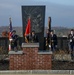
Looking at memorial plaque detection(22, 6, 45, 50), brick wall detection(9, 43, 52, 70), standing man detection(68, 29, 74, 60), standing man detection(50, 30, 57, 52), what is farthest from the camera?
standing man detection(50, 30, 57, 52)

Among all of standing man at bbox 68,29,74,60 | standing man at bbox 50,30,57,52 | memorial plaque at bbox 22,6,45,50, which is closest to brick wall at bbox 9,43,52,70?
memorial plaque at bbox 22,6,45,50

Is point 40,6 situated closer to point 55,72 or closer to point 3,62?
point 3,62

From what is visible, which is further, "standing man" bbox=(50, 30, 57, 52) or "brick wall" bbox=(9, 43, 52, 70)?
"standing man" bbox=(50, 30, 57, 52)

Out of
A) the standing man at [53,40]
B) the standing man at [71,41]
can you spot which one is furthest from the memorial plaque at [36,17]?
the standing man at [71,41]

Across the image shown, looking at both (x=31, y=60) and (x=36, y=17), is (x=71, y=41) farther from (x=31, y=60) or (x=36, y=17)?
(x=31, y=60)

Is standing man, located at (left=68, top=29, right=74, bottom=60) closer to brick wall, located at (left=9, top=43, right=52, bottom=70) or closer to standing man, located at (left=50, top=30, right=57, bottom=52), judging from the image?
standing man, located at (left=50, top=30, right=57, bottom=52)

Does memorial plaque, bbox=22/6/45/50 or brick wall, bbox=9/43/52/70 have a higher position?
memorial plaque, bbox=22/6/45/50

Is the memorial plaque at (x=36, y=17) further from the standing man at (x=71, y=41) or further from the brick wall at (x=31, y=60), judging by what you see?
the brick wall at (x=31, y=60)

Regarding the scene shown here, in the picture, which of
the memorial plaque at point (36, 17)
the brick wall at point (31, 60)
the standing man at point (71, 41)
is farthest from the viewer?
the standing man at point (71, 41)

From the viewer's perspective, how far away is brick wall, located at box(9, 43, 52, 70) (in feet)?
63.6

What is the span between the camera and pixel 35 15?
24375 millimetres

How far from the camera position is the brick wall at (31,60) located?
19375 mm

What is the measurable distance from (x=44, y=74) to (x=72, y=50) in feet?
25.9

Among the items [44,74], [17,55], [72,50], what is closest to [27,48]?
[17,55]
